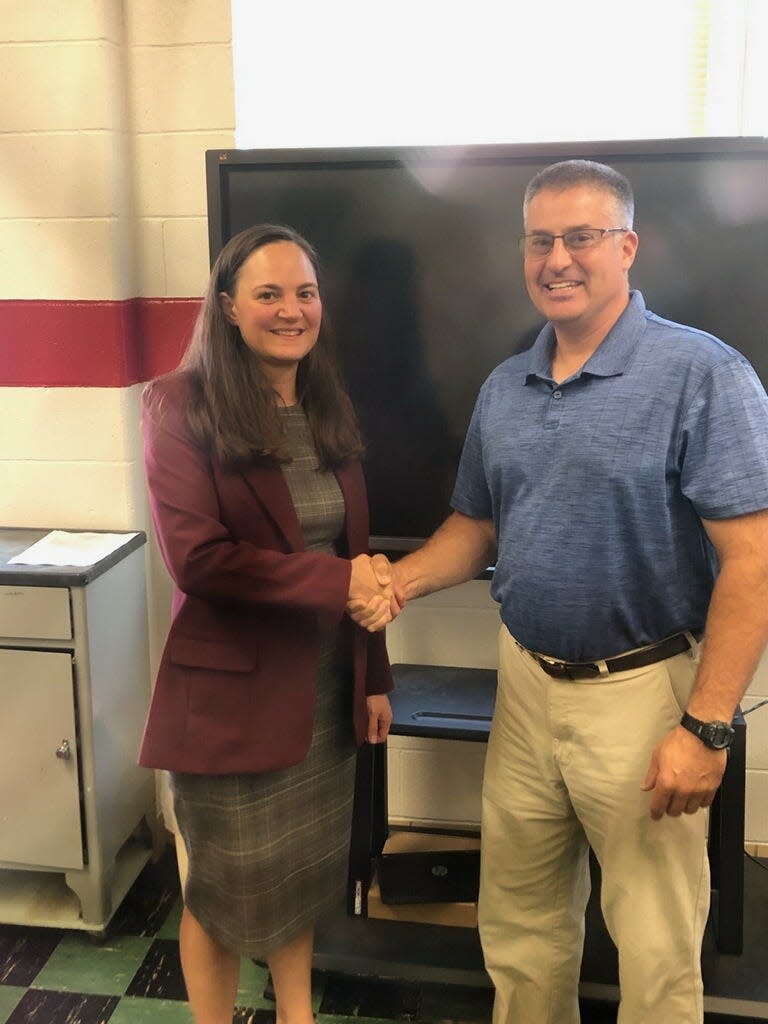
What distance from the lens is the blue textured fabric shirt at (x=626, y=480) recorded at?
1505 millimetres

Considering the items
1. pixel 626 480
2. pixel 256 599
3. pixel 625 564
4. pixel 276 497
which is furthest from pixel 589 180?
pixel 256 599

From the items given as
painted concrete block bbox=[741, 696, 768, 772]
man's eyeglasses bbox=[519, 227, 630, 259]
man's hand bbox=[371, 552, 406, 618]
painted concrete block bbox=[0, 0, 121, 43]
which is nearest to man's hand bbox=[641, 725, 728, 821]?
man's hand bbox=[371, 552, 406, 618]

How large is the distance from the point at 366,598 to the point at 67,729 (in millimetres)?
946

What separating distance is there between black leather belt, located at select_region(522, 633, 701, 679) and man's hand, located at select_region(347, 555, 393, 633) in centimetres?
31

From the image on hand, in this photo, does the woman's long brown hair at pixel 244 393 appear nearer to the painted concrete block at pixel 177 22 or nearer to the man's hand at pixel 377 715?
the man's hand at pixel 377 715

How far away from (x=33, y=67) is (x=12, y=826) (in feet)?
5.83

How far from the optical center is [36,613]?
2176 mm

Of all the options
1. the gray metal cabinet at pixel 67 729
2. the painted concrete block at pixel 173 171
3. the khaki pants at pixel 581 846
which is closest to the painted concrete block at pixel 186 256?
the painted concrete block at pixel 173 171

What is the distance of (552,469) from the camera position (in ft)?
5.26

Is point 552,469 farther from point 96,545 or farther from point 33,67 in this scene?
point 33,67

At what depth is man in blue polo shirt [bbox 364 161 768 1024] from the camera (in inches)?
59.5

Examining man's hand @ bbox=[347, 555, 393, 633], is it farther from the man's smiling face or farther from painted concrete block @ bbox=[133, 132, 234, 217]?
painted concrete block @ bbox=[133, 132, 234, 217]

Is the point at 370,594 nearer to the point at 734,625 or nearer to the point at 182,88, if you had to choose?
the point at 734,625

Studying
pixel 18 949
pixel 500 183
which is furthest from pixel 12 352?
pixel 18 949
